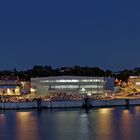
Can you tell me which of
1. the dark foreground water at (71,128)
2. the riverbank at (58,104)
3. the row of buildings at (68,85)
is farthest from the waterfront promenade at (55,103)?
the dark foreground water at (71,128)

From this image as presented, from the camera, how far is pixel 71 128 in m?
24.2

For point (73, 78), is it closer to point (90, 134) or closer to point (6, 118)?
point (6, 118)

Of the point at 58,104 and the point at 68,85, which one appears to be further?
the point at 68,85

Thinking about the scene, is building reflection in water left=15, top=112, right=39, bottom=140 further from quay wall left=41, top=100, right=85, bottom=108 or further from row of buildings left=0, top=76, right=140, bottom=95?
row of buildings left=0, top=76, right=140, bottom=95

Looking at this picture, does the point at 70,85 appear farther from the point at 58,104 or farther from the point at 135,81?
the point at 135,81

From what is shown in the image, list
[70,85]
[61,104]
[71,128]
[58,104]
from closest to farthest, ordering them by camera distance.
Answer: [71,128] → [58,104] → [61,104] → [70,85]

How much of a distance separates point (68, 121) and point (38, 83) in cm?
2057

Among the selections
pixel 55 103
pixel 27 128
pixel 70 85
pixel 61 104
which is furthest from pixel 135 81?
pixel 27 128

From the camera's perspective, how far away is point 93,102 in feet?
129

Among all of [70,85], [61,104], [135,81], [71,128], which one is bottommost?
[71,128]

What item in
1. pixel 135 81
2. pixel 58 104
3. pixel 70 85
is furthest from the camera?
pixel 135 81

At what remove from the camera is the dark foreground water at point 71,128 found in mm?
21422

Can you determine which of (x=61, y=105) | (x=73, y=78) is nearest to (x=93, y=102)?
(x=61, y=105)

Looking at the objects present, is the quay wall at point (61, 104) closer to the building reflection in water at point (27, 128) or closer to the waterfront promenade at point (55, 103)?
the waterfront promenade at point (55, 103)
